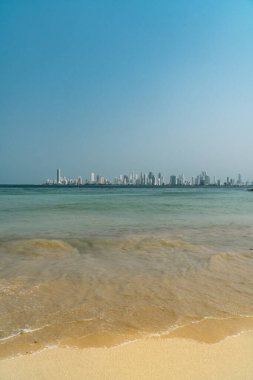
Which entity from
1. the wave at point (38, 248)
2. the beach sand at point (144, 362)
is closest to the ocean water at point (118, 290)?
the wave at point (38, 248)

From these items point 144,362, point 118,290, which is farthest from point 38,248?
point 144,362

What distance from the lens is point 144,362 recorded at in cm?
326

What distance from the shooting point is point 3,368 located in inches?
125

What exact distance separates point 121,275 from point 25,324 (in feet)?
8.95

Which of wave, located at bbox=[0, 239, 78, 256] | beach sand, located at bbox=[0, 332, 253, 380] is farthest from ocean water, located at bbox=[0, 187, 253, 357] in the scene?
A: beach sand, located at bbox=[0, 332, 253, 380]

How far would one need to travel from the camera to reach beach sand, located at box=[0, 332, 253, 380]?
9.92 ft

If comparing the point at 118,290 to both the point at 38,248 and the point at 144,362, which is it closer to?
the point at 144,362

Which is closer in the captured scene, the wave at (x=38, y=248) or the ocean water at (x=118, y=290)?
the ocean water at (x=118, y=290)

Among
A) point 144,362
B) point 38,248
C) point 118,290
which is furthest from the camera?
point 38,248

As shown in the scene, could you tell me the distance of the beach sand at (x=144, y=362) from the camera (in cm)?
302

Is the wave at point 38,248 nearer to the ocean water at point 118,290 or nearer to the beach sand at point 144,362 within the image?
the ocean water at point 118,290

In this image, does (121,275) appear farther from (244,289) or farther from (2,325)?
(2,325)

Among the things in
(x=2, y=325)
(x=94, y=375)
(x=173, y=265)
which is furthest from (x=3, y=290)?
(x=173, y=265)

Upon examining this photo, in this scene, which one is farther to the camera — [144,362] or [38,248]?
[38,248]
